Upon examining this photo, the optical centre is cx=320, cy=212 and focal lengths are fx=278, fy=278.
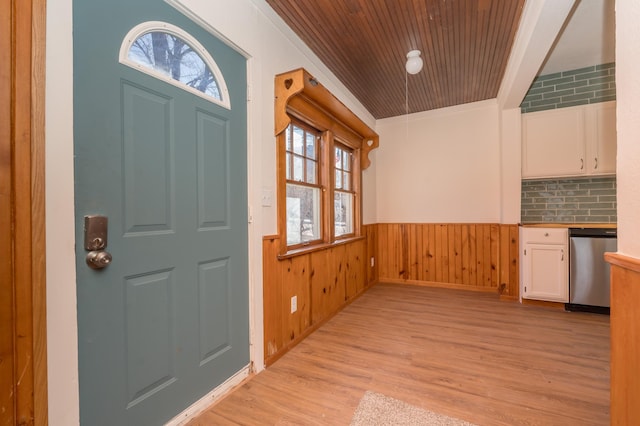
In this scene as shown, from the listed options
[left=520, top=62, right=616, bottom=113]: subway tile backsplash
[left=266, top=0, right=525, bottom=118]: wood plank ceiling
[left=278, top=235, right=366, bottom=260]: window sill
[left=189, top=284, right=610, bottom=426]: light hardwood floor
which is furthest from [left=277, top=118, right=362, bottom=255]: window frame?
[left=520, top=62, right=616, bottom=113]: subway tile backsplash

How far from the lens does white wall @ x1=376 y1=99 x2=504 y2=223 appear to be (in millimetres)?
3807

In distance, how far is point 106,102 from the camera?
3.65 feet

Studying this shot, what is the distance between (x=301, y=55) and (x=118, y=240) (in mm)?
2059

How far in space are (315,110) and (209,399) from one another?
2340 mm

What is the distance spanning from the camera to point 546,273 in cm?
306

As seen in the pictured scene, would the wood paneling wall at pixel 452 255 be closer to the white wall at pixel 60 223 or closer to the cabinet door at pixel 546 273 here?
the cabinet door at pixel 546 273

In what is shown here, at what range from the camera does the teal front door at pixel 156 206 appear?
107 cm

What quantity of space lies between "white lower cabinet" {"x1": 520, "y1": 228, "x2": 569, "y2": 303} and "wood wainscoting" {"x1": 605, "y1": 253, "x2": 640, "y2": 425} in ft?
7.86

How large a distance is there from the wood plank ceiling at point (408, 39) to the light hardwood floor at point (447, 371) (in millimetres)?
2522

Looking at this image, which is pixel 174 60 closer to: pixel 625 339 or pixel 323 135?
pixel 323 135

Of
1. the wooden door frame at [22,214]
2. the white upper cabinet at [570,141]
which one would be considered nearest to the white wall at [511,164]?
the white upper cabinet at [570,141]

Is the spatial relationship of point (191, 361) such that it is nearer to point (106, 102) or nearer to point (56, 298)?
point (56, 298)

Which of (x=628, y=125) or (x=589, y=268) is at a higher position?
(x=628, y=125)

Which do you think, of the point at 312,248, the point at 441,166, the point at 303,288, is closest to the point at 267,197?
the point at 312,248
